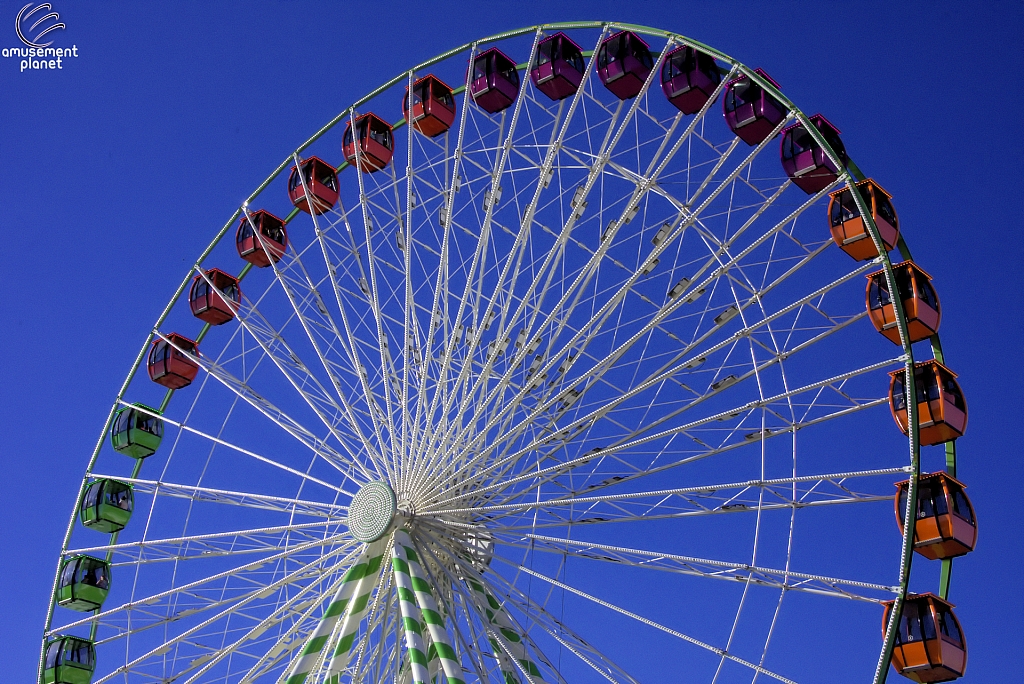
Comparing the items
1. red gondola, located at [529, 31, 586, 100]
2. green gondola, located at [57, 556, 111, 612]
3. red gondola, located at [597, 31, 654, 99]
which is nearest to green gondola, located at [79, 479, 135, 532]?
green gondola, located at [57, 556, 111, 612]

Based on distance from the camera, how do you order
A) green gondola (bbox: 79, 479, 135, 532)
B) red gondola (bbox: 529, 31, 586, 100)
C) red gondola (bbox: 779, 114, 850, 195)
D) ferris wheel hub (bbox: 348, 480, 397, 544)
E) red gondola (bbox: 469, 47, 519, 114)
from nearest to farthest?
ferris wheel hub (bbox: 348, 480, 397, 544) < red gondola (bbox: 779, 114, 850, 195) < red gondola (bbox: 529, 31, 586, 100) < red gondola (bbox: 469, 47, 519, 114) < green gondola (bbox: 79, 479, 135, 532)

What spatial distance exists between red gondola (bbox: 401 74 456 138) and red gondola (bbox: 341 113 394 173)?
893mm

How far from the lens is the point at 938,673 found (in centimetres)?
1702

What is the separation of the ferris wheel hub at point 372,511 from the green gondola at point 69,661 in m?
7.52

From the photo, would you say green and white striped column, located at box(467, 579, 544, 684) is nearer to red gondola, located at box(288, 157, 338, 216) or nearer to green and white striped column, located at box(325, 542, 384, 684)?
green and white striped column, located at box(325, 542, 384, 684)

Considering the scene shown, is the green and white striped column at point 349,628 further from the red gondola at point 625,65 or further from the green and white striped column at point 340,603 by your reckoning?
the red gondola at point 625,65

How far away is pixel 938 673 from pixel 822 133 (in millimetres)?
7450

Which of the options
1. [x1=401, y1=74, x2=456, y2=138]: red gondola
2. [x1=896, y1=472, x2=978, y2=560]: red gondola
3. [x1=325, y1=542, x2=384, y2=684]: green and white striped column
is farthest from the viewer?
[x1=401, y1=74, x2=456, y2=138]: red gondola

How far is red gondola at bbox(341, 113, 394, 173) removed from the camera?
23406mm

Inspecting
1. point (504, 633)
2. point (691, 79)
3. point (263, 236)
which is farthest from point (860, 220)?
point (263, 236)

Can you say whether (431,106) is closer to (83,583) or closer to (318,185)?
(318,185)

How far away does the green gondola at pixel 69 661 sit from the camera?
918 inches

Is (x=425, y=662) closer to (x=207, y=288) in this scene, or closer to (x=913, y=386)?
(x=913, y=386)

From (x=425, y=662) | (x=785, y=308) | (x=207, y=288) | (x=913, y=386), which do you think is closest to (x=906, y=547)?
(x=913, y=386)
